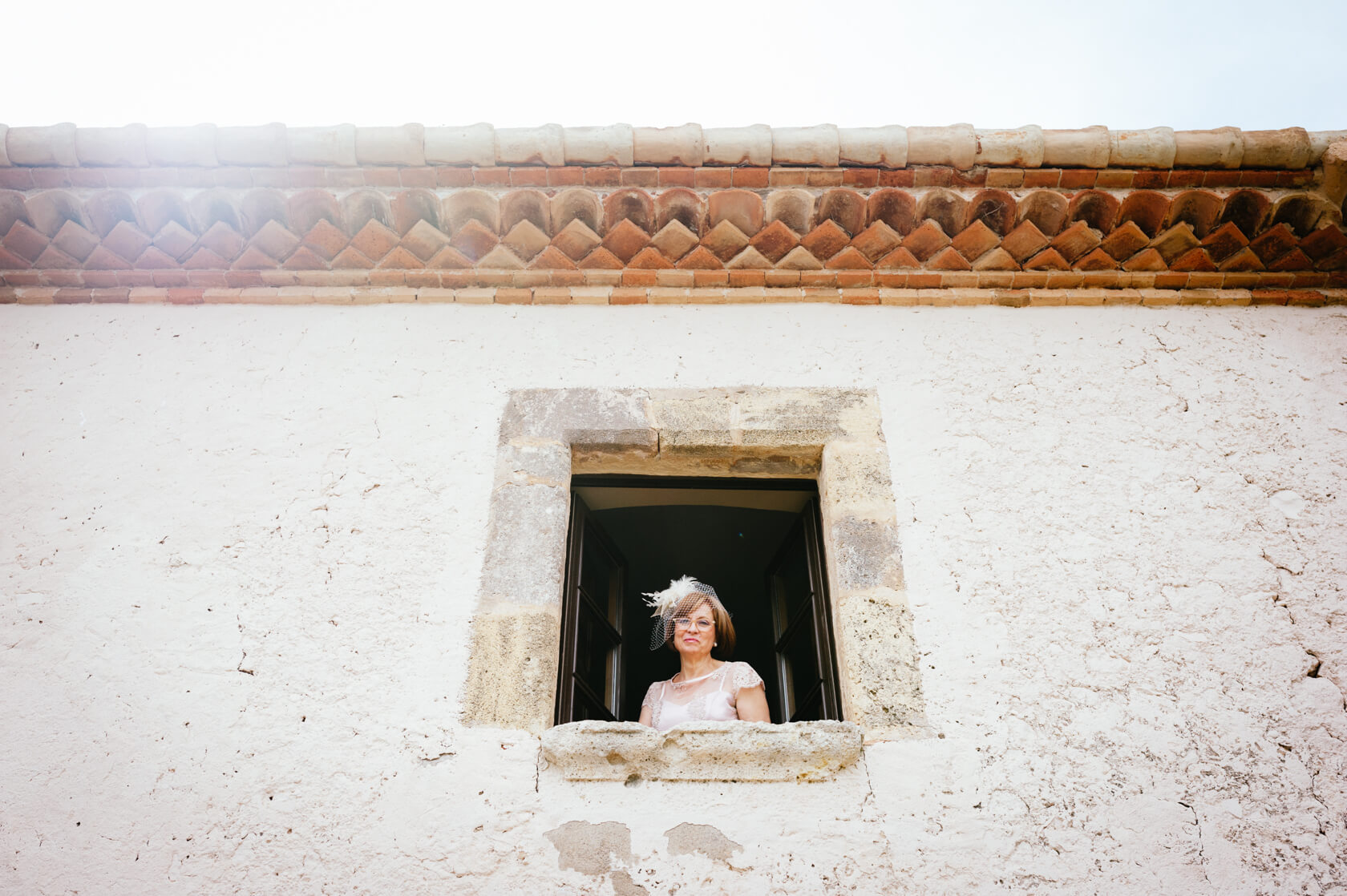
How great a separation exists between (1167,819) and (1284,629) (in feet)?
2.31

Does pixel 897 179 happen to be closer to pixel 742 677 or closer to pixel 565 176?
pixel 565 176

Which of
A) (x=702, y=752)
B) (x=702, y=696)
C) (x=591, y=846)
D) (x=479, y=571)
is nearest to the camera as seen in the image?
(x=591, y=846)

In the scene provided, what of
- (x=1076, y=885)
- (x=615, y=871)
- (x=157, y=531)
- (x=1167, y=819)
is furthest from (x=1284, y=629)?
(x=157, y=531)

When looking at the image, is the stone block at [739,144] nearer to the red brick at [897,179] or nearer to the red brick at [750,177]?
the red brick at [750,177]

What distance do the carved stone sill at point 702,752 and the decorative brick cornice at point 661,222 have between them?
5.30 feet

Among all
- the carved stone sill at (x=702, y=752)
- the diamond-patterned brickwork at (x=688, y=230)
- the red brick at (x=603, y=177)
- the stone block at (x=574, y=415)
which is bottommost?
the carved stone sill at (x=702, y=752)

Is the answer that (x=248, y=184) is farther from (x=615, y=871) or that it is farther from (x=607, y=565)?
(x=615, y=871)

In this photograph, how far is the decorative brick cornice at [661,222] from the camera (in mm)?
3041

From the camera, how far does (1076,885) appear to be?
2082 millimetres


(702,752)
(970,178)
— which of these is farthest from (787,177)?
(702,752)

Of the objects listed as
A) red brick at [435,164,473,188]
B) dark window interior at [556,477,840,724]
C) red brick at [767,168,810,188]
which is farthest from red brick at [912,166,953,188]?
red brick at [435,164,473,188]

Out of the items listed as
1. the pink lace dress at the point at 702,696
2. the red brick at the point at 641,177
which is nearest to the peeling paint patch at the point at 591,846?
the pink lace dress at the point at 702,696

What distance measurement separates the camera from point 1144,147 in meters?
2.99

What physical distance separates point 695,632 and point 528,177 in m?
1.74
